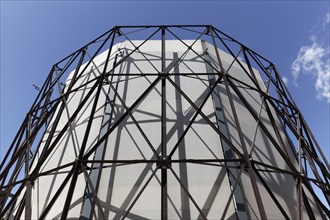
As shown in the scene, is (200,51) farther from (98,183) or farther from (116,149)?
(98,183)

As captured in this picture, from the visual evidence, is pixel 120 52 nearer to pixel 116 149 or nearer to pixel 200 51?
pixel 200 51

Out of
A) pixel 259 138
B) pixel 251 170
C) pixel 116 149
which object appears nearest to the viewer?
pixel 251 170

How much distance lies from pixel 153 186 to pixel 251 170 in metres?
3.34

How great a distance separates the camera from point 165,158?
640 centimetres

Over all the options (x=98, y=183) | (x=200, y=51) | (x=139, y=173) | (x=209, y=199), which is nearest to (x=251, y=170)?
(x=209, y=199)

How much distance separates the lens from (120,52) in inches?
512

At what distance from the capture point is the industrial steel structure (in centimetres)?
686

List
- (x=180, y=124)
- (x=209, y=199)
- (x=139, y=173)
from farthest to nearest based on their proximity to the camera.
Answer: (x=180, y=124), (x=139, y=173), (x=209, y=199)

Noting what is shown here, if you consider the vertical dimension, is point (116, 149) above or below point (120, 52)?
below

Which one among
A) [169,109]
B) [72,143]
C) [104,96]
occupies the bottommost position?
[72,143]

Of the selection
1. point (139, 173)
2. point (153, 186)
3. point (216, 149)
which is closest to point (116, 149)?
point (139, 173)

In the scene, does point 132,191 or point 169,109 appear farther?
point 169,109

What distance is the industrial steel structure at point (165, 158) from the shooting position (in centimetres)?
686

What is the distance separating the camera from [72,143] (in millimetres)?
10023
